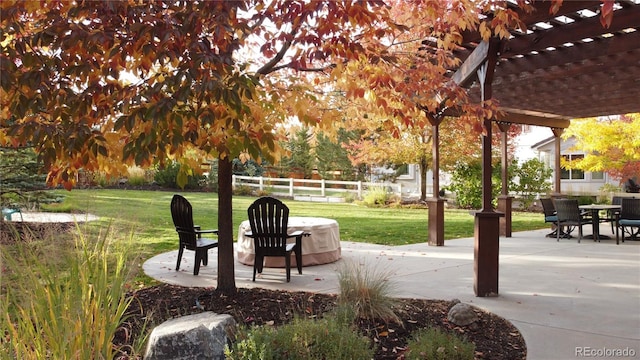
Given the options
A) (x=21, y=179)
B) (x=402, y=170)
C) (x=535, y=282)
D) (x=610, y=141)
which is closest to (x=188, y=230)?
(x=21, y=179)

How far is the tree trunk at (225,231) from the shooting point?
5219 millimetres

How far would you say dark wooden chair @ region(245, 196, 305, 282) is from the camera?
21.1ft

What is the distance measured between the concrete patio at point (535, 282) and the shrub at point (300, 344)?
1.48 m

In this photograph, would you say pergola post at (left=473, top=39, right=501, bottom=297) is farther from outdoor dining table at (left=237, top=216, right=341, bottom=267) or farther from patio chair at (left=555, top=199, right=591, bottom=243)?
patio chair at (left=555, top=199, right=591, bottom=243)

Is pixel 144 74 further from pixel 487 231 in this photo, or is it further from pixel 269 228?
pixel 487 231

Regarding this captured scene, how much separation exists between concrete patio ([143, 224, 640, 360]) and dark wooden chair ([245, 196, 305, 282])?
1.16 ft

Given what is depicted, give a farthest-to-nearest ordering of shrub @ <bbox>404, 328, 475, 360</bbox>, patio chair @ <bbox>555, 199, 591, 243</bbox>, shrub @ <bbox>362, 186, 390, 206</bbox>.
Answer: shrub @ <bbox>362, 186, 390, 206</bbox>, patio chair @ <bbox>555, 199, 591, 243</bbox>, shrub @ <bbox>404, 328, 475, 360</bbox>

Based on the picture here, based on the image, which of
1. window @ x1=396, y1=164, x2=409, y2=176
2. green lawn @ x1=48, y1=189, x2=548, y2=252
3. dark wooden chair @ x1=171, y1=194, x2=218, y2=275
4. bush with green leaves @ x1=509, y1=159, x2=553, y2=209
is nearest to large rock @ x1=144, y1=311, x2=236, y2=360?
dark wooden chair @ x1=171, y1=194, x2=218, y2=275

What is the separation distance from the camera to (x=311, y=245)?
7570mm

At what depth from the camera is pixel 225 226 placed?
207 inches

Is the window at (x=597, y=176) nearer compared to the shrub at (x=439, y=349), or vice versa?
the shrub at (x=439, y=349)

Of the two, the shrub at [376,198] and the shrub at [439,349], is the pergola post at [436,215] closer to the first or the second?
the shrub at [439,349]

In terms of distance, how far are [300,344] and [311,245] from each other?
4.38 metres

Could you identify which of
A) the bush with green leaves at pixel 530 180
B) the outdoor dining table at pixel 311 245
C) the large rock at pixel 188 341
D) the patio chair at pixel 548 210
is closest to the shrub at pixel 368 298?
the large rock at pixel 188 341
